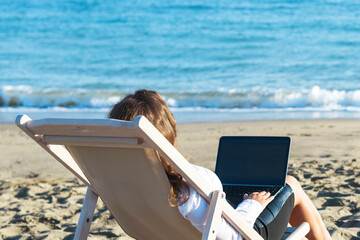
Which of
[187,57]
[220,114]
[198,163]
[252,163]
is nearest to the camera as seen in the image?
[252,163]

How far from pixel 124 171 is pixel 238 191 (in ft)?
3.21

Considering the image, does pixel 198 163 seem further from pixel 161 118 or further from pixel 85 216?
pixel 161 118

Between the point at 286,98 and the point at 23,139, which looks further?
the point at 286,98

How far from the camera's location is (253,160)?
3225 millimetres

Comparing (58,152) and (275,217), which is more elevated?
(58,152)

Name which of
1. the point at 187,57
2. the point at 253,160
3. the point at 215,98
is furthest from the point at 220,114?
the point at 253,160

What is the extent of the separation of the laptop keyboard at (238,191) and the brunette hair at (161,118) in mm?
677

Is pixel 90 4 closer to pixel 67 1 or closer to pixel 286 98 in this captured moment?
pixel 67 1

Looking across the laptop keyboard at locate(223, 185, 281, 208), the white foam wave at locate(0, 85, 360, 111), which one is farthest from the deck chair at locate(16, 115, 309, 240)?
the white foam wave at locate(0, 85, 360, 111)

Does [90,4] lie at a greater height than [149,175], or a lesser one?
lesser

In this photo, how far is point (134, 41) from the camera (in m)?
19.6

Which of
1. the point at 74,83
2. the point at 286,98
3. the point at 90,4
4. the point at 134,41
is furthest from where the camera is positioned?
the point at 90,4

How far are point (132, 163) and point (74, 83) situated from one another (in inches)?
503

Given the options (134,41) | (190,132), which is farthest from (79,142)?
(134,41)
